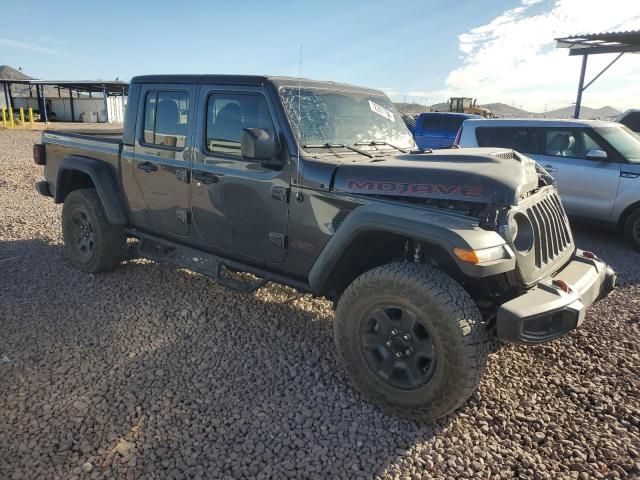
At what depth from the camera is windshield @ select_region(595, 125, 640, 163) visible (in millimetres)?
6492

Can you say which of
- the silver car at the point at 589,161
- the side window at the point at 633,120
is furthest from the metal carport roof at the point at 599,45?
the silver car at the point at 589,161

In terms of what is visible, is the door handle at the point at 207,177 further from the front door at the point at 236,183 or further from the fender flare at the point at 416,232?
the fender flare at the point at 416,232

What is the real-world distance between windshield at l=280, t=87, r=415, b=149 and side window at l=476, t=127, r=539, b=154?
147 inches

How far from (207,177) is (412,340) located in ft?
6.62

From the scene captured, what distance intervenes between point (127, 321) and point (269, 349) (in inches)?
50.2

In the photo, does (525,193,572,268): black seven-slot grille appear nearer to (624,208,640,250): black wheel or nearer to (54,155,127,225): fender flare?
(54,155,127,225): fender flare

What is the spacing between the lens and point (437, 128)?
42.3 ft

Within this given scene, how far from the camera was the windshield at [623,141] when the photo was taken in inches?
256

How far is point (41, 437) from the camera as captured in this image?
2582mm

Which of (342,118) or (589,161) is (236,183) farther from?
(589,161)

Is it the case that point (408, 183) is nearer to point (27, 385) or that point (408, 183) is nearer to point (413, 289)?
point (413, 289)

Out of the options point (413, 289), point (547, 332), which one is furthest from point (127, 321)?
point (547, 332)

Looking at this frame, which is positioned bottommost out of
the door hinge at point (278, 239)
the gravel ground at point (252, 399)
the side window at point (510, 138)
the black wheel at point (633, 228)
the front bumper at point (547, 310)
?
the gravel ground at point (252, 399)

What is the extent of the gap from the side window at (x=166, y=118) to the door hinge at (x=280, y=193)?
1.07 m
